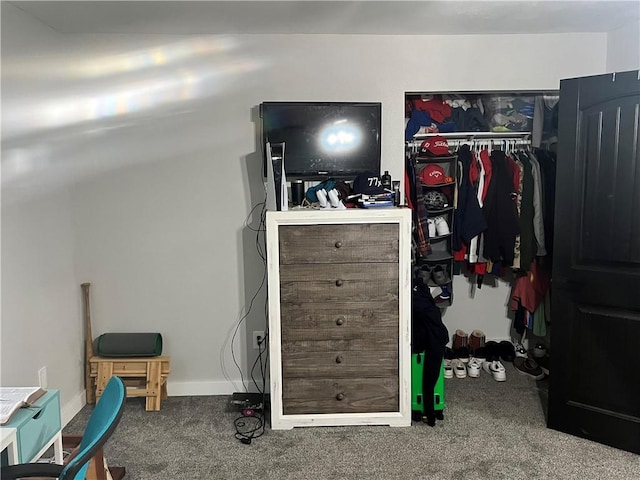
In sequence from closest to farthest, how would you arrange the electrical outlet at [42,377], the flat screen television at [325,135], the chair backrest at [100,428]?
the chair backrest at [100,428] < the electrical outlet at [42,377] < the flat screen television at [325,135]

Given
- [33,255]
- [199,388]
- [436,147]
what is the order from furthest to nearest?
1. [436,147]
2. [199,388]
3. [33,255]

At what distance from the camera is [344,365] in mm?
3029

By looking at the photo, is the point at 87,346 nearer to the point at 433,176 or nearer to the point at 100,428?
the point at 100,428

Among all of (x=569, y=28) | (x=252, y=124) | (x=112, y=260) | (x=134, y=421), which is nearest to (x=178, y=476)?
(x=134, y=421)

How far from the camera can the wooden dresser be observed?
2947 mm

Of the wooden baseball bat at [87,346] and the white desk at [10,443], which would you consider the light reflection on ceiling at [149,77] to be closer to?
the wooden baseball bat at [87,346]

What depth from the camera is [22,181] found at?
110 inches

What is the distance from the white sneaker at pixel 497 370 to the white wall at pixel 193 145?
1446 mm

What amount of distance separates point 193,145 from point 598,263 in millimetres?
2317

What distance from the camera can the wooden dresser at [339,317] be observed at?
2.95 meters

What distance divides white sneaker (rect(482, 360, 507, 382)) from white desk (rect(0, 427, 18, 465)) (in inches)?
111

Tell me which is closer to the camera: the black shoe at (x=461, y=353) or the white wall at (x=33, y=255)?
the white wall at (x=33, y=255)

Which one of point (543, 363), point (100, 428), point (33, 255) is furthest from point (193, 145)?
point (543, 363)

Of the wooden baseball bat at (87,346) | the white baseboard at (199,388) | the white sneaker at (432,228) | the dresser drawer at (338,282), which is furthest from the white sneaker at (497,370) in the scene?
the wooden baseball bat at (87,346)
